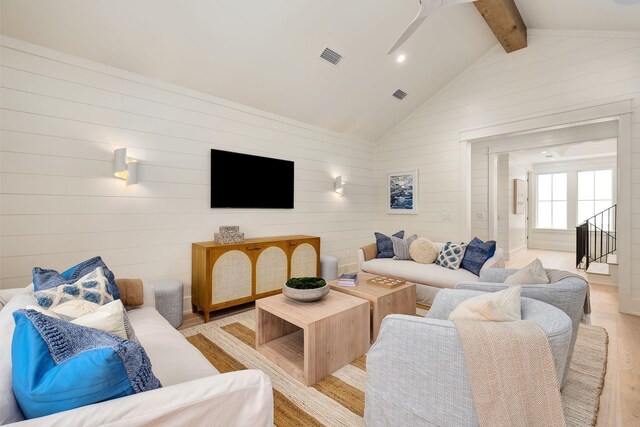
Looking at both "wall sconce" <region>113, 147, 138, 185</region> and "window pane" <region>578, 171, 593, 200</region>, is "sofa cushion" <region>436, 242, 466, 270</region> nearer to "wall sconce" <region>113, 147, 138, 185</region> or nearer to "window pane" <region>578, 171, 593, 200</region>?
"wall sconce" <region>113, 147, 138, 185</region>

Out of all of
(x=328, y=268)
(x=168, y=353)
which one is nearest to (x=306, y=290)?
(x=168, y=353)

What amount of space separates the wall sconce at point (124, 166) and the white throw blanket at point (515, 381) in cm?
315

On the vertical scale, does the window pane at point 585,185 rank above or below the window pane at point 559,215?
above

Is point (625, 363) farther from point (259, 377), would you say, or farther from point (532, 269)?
point (259, 377)

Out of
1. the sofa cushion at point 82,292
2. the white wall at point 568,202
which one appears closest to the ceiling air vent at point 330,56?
the sofa cushion at point 82,292

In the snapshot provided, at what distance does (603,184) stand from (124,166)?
1001 cm

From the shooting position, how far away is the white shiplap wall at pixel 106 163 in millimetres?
2486

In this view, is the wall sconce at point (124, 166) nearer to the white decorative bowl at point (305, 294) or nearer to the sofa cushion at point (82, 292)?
the sofa cushion at point (82, 292)

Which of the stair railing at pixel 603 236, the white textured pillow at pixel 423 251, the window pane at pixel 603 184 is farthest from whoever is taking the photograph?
the window pane at pixel 603 184

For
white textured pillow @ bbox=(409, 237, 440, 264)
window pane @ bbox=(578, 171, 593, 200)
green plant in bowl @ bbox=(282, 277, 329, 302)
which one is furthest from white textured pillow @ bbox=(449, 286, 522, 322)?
window pane @ bbox=(578, 171, 593, 200)

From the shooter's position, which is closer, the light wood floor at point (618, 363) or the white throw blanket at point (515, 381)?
the white throw blanket at point (515, 381)

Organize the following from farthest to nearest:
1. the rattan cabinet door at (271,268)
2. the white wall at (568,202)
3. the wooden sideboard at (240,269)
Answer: the white wall at (568,202) < the rattan cabinet door at (271,268) < the wooden sideboard at (240,269)

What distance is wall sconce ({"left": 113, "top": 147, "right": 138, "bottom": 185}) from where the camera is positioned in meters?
2.81

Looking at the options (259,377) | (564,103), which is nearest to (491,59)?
(564,103)
